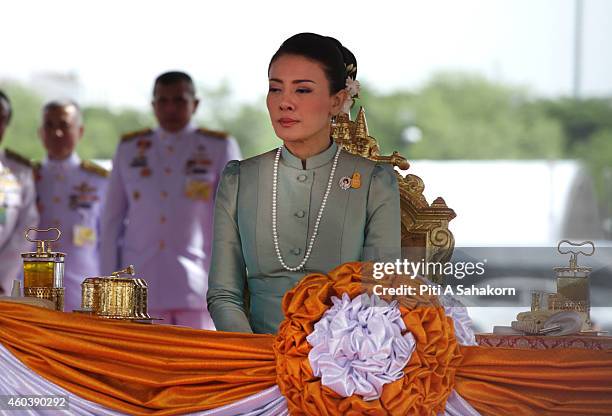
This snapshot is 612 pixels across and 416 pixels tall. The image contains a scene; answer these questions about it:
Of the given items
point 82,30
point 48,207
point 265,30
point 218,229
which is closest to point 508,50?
point 265,30

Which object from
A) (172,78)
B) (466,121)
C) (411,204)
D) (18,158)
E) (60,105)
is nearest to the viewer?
(411,204)

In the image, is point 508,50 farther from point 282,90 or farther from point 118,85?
point 282,90

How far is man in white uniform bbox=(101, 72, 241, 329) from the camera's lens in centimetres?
538

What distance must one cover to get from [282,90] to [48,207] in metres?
3.31

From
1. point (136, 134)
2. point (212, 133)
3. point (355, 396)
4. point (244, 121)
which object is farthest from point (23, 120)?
point (355, 396)

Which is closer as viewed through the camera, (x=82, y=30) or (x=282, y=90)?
(x=282, y=90)

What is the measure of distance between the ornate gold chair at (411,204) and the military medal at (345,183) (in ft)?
1.43

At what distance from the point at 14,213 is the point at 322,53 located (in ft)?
10.5

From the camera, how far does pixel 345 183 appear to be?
2.95 m

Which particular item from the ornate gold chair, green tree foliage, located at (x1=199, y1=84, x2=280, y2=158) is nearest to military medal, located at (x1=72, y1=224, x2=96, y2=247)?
the ornate gold chair

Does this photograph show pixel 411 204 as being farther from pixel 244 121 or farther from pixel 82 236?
pixel 244 121

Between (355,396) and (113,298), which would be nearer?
(355,396)

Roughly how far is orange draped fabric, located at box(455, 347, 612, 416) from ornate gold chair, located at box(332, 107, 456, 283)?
907 mm

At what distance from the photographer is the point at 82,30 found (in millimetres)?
9977
